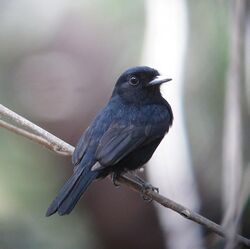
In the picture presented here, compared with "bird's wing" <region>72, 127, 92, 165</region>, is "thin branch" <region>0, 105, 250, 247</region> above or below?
above

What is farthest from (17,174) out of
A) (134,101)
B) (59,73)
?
(134,101)

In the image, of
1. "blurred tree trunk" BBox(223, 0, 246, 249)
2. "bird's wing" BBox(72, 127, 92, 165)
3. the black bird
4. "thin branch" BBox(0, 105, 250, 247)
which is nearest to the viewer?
"blurred tree trunk" BBox(223, 0, 246, 249)

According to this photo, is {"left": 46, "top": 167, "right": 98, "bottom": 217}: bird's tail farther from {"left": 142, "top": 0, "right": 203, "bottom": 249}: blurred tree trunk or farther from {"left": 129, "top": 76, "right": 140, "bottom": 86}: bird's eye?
{"left": 129, "top": 76, "right": 140, "bottom": 86}: bird's eye

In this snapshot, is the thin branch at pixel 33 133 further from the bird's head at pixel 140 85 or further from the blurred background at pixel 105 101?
the bird's head at pixel 140 85

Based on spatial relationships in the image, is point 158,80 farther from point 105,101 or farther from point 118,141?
point 105,101

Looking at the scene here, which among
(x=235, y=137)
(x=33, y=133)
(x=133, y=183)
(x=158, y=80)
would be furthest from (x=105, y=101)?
(x=235, y=137)

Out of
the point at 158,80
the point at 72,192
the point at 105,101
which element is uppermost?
the point at 158,80

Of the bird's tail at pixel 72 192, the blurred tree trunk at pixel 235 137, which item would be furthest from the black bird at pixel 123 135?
the blurred tree trunk at pixel 235 137

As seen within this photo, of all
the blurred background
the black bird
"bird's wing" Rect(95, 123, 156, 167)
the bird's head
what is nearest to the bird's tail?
the black bird
